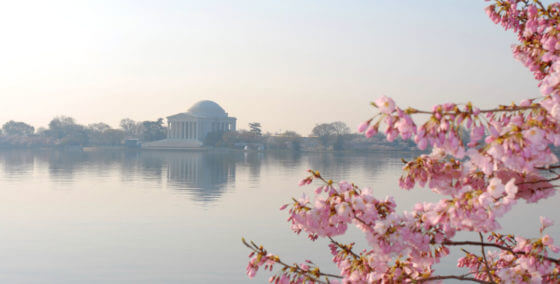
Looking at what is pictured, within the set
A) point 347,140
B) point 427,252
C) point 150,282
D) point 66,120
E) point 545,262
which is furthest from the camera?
point 66,120

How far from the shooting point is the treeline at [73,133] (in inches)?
3497

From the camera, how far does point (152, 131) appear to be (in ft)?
342

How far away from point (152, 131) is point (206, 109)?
463 inches

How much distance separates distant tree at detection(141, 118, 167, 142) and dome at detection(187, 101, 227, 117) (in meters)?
6.53

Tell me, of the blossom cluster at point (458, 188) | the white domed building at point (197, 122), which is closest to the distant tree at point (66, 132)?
the white domed building at point (197, 122)

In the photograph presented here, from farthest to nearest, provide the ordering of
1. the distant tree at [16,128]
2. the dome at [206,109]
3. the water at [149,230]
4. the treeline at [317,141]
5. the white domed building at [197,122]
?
the dome at [206,109], the white domed building at [197,122], the distant tree at [16,128], the treeline at [317,141], the water at [149,230]

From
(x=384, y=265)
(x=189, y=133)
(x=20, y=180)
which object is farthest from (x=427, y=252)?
(x=189, y=133)

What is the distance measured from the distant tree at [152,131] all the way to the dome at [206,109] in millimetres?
6532

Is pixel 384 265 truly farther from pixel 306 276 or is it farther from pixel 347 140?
pixel 347 140

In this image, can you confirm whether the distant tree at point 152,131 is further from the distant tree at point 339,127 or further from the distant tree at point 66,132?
the distant tree at point 339,127

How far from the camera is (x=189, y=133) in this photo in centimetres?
10744

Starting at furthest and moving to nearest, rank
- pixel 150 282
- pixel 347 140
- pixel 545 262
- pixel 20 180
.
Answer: pixel 347 140
pixel 20 180
pixel 150 282
pixel 545 262

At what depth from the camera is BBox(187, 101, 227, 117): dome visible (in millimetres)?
110812

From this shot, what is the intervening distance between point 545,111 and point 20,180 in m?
23.6
